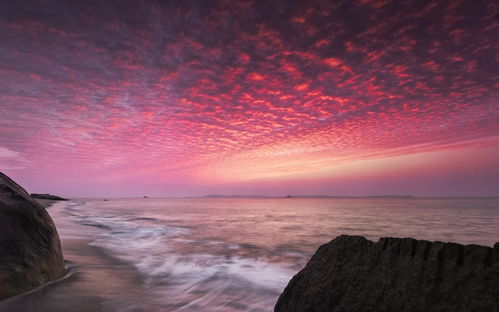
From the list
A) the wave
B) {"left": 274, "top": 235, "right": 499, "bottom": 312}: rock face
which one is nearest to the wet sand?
the wave

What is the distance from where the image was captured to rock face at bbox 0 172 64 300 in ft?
15.0

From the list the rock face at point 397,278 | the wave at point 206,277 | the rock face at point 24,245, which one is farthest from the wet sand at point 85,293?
the rock face at point 397,278

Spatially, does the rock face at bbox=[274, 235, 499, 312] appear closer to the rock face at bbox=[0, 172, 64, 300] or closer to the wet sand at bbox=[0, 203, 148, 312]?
the wet sand at bbox=[0, 203, 148, 312]

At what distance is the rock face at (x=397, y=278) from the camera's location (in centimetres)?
231

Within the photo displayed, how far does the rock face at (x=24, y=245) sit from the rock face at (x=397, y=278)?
421 centimetres

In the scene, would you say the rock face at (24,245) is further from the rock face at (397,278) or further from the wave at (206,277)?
the rock face at (397,278)

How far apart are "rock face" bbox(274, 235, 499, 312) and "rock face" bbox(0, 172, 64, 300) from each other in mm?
4215

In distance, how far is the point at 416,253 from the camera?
2.75m

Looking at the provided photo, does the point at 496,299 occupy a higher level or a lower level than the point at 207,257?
higher

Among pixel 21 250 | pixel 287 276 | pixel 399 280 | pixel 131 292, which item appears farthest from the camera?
pixel 287 276

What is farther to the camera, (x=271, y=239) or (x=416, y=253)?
(x=271, y=239)

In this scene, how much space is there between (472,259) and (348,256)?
1.09m

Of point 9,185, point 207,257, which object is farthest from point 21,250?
point 207,257

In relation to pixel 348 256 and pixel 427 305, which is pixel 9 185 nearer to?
pixel 348 256
